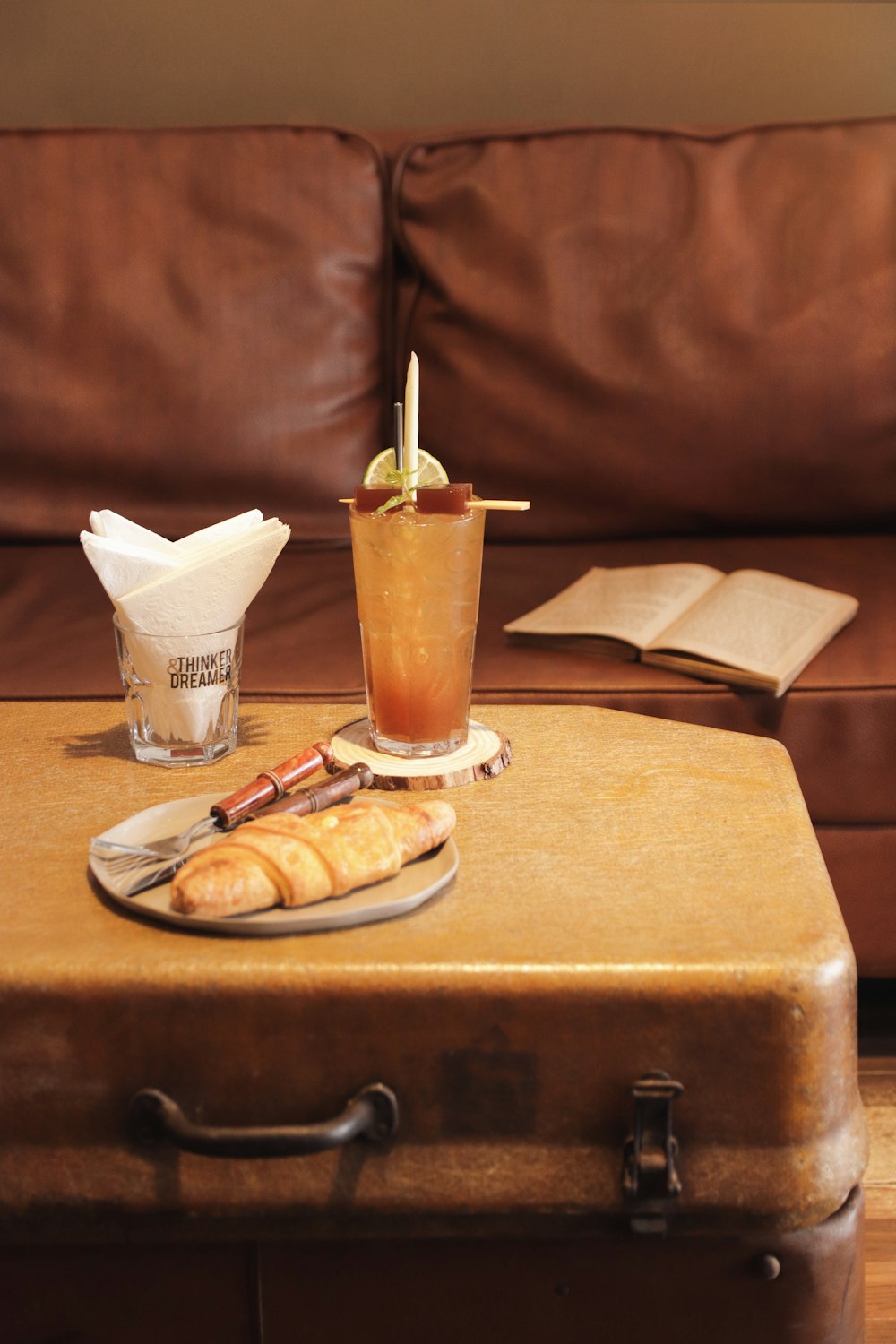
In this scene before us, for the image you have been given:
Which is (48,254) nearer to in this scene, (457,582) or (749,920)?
(457,582)

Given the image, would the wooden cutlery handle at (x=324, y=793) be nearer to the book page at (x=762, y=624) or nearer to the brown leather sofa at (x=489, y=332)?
the book page at (x=762, y=624)

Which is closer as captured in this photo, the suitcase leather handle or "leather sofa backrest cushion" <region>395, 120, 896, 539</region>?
the suitcase leather handle

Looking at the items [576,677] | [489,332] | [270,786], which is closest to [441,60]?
[489,332]

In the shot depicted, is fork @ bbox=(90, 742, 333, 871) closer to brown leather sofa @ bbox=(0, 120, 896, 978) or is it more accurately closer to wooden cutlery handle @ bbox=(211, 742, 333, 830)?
wooden cutlery handle @ bbox=(211, 742, 333, 830)

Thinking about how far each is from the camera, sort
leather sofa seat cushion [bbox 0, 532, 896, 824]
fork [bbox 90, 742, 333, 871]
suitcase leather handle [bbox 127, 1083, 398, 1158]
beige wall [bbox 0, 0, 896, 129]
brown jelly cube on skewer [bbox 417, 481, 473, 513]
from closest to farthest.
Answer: suitcase leather handle [bbox 127, 1083, 398, 1158] < fork [bbox 90, 742, 333, 871] < brown jelly cube on skewer [bbox 417, 481, 473, 513] < leather sofa seat cushion [bbox 0, 532, 896, 824] < beige wall [bbox 0, 0, 896, 129]

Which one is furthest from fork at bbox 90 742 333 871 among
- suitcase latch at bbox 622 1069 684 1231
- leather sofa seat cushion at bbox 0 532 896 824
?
leather sofa seat cushion at bbox 0 532 896 824

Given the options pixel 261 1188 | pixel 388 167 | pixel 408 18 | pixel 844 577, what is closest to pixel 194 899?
pixel 261 1188

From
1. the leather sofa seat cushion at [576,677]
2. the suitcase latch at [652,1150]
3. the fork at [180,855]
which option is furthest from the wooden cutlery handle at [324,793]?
the leather sofa seat cushion at [576,677]
